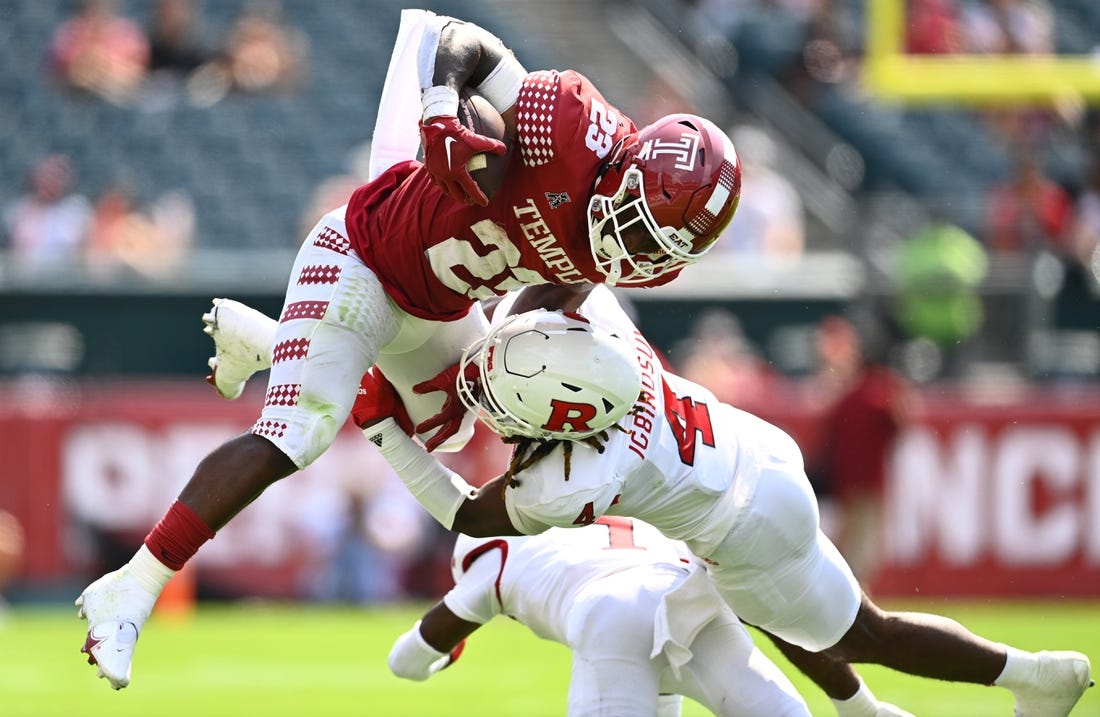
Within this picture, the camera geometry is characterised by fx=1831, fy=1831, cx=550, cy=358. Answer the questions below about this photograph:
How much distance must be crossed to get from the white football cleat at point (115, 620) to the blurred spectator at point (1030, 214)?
789 centimetres

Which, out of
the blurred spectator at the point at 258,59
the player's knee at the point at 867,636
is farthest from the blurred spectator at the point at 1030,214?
Result: the player's knee at the point at 867,636

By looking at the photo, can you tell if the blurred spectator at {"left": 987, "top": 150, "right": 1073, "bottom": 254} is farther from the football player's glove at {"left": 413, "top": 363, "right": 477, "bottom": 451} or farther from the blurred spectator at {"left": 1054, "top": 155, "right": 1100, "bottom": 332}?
the football player's glove at {"left": 413, "top": 363, "right": 477, "bottom": 451}

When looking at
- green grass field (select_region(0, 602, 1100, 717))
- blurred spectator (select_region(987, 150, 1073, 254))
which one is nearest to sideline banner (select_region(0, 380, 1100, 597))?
green grass field (select_region(0, 602, 1100, 717))

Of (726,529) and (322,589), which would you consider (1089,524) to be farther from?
(726,529)

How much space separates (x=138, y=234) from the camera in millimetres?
11875

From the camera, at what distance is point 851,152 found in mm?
13773

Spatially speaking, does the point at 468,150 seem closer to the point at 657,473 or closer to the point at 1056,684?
the point at 657,473

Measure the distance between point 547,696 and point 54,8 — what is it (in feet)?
25.6

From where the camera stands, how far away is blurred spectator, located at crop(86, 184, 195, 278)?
1130 centimetres

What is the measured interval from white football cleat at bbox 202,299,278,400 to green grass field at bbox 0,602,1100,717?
2.65m

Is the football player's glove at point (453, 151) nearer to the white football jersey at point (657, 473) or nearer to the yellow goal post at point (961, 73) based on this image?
the white football jersey at point (657, 473)

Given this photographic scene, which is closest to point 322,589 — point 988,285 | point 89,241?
point 89,241

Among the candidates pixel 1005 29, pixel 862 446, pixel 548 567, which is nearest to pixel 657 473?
pixel 548 567

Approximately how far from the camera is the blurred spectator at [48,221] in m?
11.7
